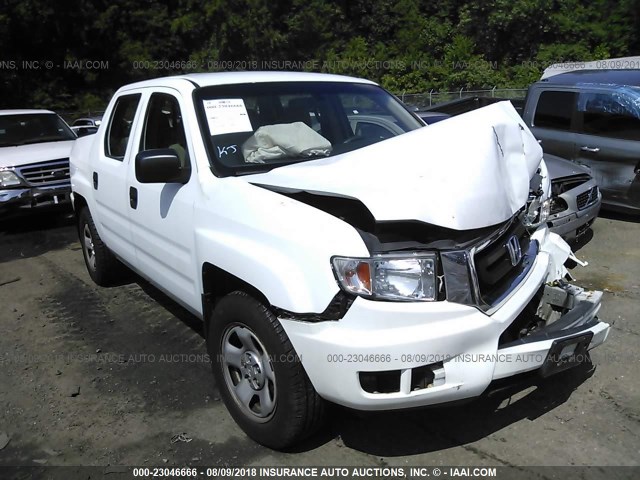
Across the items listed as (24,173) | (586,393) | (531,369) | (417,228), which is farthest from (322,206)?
(24,173)

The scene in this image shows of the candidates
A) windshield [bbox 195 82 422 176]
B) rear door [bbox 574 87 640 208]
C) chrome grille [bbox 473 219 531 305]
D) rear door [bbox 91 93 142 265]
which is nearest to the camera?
chrome grille [bbox 473 219 531 305]

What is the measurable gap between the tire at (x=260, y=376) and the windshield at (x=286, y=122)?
860mm

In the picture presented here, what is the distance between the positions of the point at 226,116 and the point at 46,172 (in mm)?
5419

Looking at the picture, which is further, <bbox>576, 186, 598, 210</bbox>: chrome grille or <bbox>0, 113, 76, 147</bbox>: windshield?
<bbox>0, 113, 76, 147</bbox>: windshield

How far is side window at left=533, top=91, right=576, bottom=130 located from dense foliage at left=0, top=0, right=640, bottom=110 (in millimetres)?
A: 20908

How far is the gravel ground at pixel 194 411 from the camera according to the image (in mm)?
3010

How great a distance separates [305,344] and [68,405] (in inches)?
74.7

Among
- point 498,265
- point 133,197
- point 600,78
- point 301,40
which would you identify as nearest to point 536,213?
point 498,265

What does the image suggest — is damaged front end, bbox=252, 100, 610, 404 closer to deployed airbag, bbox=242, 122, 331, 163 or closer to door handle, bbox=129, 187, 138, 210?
deployed airbag, bbox=242, 122, 331, 163

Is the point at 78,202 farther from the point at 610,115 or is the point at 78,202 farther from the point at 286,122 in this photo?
the point at 610,115

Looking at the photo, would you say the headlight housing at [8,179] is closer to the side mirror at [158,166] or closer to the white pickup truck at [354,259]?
the white pickup truck at [354,259]

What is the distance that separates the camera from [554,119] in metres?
7.49

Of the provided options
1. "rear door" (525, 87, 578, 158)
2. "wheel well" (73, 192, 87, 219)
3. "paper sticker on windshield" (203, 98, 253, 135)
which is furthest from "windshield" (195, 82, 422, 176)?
"rear door" (525, 87, 578, 158)

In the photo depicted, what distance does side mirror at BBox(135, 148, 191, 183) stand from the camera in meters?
3.28
